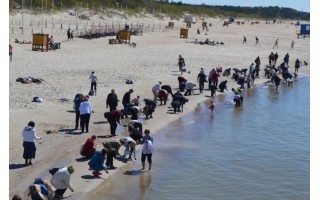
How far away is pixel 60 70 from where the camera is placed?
26.7 meters

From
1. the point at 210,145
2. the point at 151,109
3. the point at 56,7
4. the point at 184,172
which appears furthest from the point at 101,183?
the point at 56,7

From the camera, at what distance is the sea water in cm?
1198

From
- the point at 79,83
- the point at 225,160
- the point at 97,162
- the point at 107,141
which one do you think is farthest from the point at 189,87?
the point at 97,162

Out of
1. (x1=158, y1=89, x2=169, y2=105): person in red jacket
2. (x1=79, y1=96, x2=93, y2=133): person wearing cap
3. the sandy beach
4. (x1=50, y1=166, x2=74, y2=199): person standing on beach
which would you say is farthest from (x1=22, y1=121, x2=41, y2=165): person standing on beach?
(x1=158, y1=89, x2=169, y2=105): person in red jacket

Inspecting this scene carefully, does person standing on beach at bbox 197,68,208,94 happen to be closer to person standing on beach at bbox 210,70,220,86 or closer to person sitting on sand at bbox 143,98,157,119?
person standing on beach at bbox 210,70,220,86

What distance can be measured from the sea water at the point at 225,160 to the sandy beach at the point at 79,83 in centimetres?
69

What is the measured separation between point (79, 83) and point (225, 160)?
10.6 meters

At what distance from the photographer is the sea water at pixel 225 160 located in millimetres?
11977

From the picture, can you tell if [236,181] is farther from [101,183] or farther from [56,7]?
[56,7]

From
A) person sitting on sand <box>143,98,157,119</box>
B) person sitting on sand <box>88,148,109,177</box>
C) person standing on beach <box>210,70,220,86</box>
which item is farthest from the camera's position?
person standing on beach <box>210,70,220,86</box>

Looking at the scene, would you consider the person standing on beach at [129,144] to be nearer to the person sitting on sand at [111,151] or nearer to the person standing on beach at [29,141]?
the person sitting on sand at [111,151]

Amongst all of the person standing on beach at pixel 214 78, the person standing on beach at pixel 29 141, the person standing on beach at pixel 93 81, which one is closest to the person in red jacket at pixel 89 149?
the person standing on beach at pixel 29 141

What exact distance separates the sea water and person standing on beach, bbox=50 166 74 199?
70cm

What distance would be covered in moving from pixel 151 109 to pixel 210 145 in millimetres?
3164
